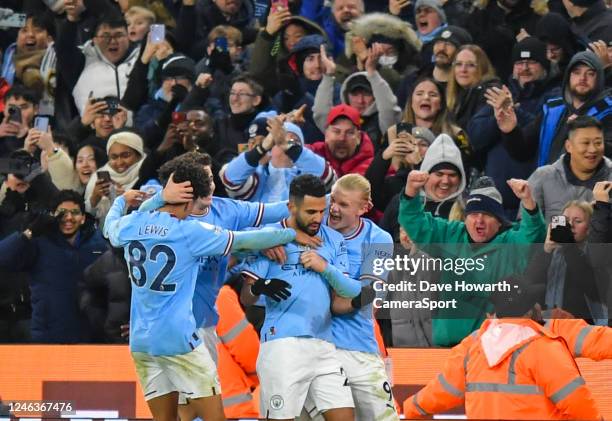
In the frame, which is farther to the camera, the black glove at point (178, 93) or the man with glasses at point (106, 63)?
the man with glasses at point (106, 63)

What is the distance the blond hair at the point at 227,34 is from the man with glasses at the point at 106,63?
0.79 m

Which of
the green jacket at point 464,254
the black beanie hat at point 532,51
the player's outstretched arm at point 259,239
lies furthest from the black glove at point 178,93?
the player's outstretched arm at point 259,239

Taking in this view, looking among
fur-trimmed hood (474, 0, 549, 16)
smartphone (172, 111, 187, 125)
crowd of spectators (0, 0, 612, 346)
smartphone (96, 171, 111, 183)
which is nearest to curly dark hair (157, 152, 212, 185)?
crowd of spectators (0, 0, 612, 346)

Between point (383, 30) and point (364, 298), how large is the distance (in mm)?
4276

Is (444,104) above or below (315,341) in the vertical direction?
above

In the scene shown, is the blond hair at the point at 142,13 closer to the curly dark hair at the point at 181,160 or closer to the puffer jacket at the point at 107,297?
the puffer jacket at the point at 107,297

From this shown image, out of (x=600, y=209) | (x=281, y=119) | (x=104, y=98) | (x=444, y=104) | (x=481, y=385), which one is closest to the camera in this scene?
(x=481, y=385)

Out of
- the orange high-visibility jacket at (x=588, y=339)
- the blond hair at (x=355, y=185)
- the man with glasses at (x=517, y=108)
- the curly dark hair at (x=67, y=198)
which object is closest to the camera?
the orange high-visibility jacket at (x=588, y=339)

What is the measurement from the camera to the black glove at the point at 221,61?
1388cm

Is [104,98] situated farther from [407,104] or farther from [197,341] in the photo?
[197,341]

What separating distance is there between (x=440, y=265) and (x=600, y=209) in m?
1.19

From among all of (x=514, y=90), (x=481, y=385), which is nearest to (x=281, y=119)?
(x=514, y=90)

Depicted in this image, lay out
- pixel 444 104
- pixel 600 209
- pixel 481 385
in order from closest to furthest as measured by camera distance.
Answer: pixel 481 385 → pixel 600 209 → pixel 444 104

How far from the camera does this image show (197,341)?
30.3 ft
